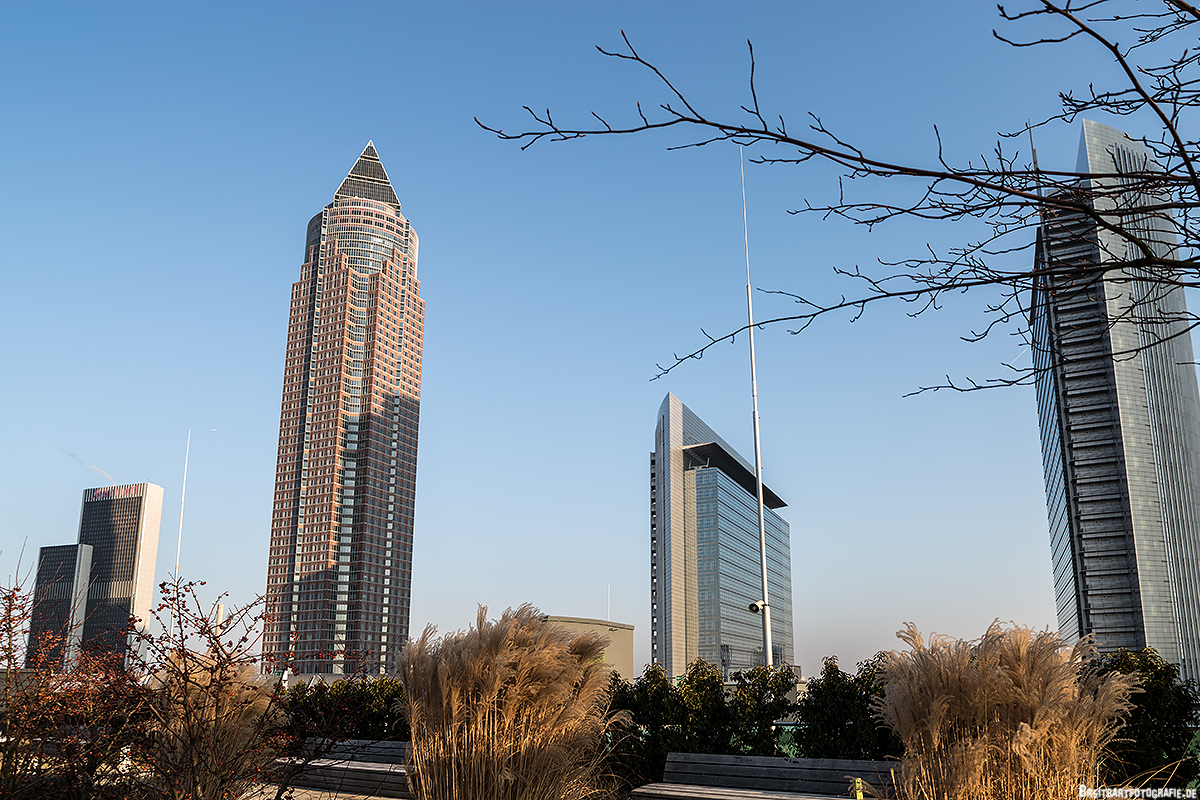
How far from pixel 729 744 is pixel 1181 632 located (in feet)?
272

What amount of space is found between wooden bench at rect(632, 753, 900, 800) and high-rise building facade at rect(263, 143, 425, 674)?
143 metres

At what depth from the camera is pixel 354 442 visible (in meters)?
153

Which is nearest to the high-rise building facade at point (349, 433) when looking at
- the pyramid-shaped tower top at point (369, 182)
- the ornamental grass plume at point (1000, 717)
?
the pyramid-shaped tower top at point (369, 182)

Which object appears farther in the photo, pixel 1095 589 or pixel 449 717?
pixel 1095 589

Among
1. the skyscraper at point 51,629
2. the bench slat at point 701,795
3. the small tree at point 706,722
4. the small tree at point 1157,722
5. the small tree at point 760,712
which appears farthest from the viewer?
the small tree at point 706,722

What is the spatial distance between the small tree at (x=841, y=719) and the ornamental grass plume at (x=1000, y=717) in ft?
9.30

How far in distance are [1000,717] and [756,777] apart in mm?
3087

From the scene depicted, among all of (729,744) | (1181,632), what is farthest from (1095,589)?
(729,744)

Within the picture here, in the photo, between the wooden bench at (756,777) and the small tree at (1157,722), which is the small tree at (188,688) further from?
the small tree at (1157,722)

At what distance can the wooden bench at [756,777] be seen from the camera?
608 centimetres

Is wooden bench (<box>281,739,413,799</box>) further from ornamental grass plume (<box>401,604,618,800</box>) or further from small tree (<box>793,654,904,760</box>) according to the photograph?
small tree (<box>793,654,904,760</box>)

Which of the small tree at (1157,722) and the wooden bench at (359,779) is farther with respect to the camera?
the wooden bench at (359,779)

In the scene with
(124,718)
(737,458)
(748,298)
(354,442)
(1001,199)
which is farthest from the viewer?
(354,442)

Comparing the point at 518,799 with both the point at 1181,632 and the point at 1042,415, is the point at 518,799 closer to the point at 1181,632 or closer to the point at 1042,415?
the point at 1181,632
